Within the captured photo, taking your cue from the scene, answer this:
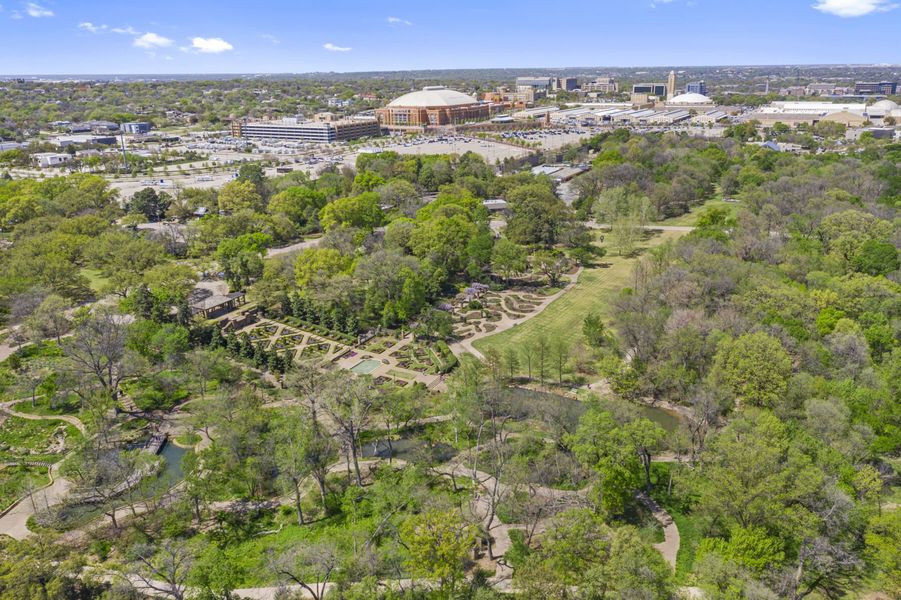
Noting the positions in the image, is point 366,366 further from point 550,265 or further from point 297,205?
point 297,205

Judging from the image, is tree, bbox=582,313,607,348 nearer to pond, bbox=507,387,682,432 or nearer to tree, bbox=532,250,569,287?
pond, bbox=507,387,682,432

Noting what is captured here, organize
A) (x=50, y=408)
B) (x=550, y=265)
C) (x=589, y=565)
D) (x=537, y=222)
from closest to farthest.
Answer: (x=589, y=565) → (x=50, y=408) → (x=550, y=265) → (x=537, y=222)

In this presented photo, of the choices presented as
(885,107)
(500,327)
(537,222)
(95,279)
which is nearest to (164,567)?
(500,327)

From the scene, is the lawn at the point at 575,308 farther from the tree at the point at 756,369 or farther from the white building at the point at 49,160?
the white building at the point at 49,160

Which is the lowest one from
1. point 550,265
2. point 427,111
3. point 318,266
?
point 550,265

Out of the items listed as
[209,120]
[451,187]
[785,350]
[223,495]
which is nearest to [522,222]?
[451,187]

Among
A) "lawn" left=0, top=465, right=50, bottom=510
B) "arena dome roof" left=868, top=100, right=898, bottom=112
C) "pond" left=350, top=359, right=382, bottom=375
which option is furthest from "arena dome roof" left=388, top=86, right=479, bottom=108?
"lawn" left=0, top=465, right=50, bottom=510

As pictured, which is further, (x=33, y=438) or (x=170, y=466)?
(x=33, y=438)
